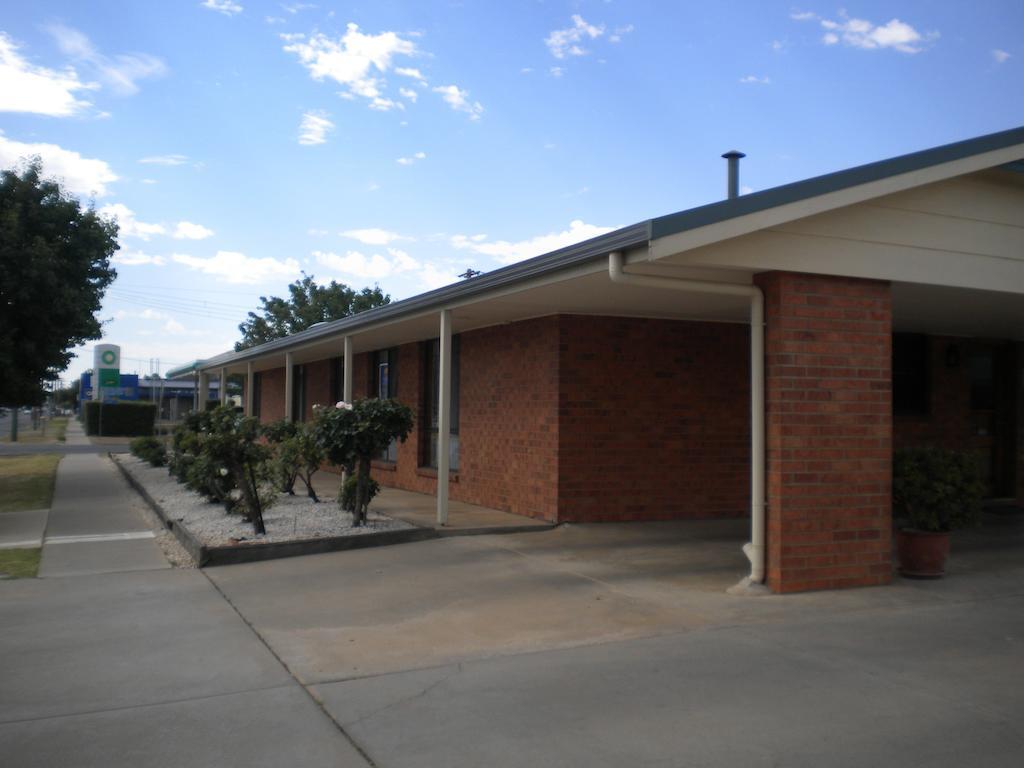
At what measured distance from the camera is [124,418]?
42.8 m

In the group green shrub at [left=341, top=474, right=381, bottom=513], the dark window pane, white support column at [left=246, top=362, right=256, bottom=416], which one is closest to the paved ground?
green shrub at [left=341, top=474, right=381, bottom=513]

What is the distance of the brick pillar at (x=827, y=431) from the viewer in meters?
7.13

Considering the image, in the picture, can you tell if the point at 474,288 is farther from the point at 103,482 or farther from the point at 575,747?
the point at 103,482

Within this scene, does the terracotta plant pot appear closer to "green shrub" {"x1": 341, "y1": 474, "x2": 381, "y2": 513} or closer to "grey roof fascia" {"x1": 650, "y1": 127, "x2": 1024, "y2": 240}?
"grey roof fascia" {"x1": 650, "y1": 127, "x2": 1024, "y2": 240}

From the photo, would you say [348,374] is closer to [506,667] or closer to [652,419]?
[652,419]

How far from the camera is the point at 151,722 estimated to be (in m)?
4.61

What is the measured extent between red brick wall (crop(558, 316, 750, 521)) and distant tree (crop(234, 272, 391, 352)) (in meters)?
32.8

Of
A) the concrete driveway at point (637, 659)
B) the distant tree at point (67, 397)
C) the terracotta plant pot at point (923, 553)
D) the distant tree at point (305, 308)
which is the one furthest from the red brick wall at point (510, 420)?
the distant tree at point (67, 397)

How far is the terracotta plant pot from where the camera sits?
7.69 metres

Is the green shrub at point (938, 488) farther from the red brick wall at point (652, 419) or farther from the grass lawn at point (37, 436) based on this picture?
the grass lawn at point (37, 436)

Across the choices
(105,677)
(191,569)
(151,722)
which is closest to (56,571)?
(191,569)

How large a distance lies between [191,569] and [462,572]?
275cm

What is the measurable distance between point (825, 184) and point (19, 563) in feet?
28.0

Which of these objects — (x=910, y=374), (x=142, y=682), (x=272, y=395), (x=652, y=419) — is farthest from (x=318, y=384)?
(x=142, y=682)
